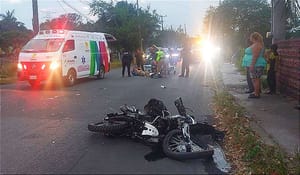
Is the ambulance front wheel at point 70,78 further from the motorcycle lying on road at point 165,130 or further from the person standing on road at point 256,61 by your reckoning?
the motorcycle lying on road at point 165,130

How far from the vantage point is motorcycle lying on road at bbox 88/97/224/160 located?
6262 millimetres

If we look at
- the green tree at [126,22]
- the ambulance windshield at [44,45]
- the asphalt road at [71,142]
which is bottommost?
the asphalt road at [71,142]

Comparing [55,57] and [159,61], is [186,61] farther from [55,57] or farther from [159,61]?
[55,57]

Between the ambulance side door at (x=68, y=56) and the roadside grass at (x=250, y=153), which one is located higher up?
the ambulance side door at (x=68, y=56)

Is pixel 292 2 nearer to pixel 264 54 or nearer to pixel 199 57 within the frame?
pixel 264 54

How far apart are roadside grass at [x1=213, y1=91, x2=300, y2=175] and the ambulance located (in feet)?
30.7

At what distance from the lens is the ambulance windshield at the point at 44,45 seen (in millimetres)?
16844

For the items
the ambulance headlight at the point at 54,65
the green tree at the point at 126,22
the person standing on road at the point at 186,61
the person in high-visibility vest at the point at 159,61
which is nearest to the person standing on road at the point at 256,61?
A: the ambulance headlight at the point at 54,65

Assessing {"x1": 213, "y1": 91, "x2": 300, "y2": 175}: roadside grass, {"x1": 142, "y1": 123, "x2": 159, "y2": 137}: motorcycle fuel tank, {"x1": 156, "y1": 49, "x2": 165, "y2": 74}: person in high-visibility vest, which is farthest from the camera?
{"x1": 156, "y1": 49, "x2": 165, "y2": 74}: person in high-visibility vest

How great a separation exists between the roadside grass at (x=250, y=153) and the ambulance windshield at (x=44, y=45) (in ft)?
32.0

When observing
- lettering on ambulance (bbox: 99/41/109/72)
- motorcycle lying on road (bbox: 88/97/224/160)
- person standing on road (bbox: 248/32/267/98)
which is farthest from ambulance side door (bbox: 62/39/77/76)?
motorcycle lying on road (bbox: 88/97/224/160)

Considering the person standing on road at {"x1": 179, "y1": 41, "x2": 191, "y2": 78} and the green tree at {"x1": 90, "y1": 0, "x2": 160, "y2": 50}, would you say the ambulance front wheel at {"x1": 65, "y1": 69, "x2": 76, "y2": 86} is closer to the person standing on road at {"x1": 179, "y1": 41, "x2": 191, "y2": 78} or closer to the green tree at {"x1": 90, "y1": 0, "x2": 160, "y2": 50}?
the person standing on road at {"x1": 179, "y1": 41, "x2": 191, "y2": 78}

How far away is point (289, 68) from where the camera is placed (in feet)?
38.5

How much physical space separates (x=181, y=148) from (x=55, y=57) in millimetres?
11244
